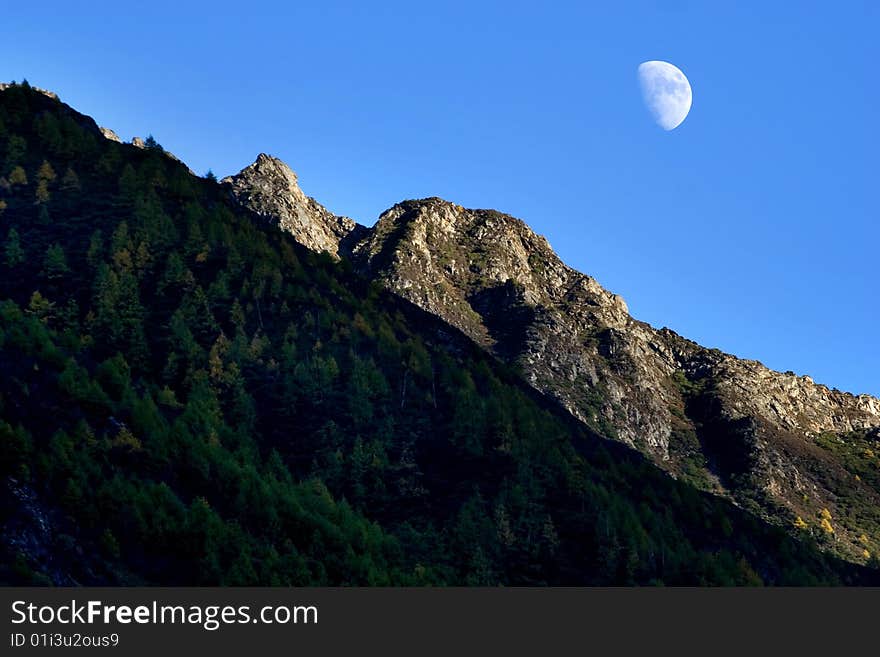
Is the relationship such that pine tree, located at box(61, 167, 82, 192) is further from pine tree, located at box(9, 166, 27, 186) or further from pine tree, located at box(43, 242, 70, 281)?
pine tree, located at box(43, 242, 70, 281)

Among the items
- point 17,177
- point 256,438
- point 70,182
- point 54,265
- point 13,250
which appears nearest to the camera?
point 256,438

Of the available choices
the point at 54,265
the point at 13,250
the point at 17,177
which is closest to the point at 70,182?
the point at 17,177

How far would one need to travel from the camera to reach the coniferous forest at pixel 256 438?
9212cm

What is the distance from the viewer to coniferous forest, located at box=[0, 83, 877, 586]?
9212cm

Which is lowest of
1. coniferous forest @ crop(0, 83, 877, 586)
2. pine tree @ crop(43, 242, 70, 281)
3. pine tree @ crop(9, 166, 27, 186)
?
coniferous forest @ crop(0, 83, 877, 586)

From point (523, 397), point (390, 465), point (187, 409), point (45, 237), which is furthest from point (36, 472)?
point (523, 397)

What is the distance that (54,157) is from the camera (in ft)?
630

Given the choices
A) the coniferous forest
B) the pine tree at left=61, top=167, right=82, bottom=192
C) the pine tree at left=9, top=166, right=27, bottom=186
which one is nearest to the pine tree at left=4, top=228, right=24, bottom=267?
the coniferous forest

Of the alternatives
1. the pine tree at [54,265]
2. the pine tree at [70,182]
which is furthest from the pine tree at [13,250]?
the pine tree at [70,182]

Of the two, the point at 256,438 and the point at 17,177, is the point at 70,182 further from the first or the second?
the point at 256,438

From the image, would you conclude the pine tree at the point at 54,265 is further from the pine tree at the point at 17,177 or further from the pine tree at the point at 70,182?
the pine tree at the point at 70,182

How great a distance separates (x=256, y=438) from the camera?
427 ft

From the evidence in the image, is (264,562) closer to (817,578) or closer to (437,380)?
(437,380)
